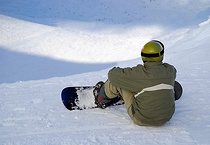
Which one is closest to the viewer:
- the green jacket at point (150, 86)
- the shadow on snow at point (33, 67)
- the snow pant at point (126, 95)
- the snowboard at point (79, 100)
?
the green jacket at point (150, 86)

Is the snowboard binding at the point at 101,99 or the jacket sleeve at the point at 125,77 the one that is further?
the snowboard binding at the point at 101,99

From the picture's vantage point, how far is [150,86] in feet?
7.20

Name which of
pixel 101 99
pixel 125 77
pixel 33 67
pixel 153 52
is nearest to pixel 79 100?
pixel 101 99

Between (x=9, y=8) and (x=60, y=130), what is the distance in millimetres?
15922

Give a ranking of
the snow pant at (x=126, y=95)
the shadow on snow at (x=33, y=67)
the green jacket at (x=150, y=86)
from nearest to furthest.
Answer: the green jacket at (x=150, y=86), the snow pant at (x=126, y=95), the shadow on snow at (x=33, y=67)

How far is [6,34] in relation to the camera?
10367mm

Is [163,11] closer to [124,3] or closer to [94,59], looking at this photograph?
[124,3]

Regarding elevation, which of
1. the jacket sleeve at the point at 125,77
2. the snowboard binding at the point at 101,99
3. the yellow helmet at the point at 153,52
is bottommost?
the snowboard binding at the point at 101,99

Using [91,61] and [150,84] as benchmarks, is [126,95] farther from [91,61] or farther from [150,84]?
[91,61]

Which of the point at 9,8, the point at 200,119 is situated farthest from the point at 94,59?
the point at 9,8

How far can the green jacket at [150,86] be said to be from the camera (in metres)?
2.19

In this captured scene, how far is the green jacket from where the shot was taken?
86.0 inches

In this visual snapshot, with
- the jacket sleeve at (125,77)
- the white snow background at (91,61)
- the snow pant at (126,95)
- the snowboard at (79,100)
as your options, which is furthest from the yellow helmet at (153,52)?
the snowboard at (79,100)

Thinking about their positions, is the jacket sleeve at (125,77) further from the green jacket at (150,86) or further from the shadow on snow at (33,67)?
the shadow on snow at (33,67)
